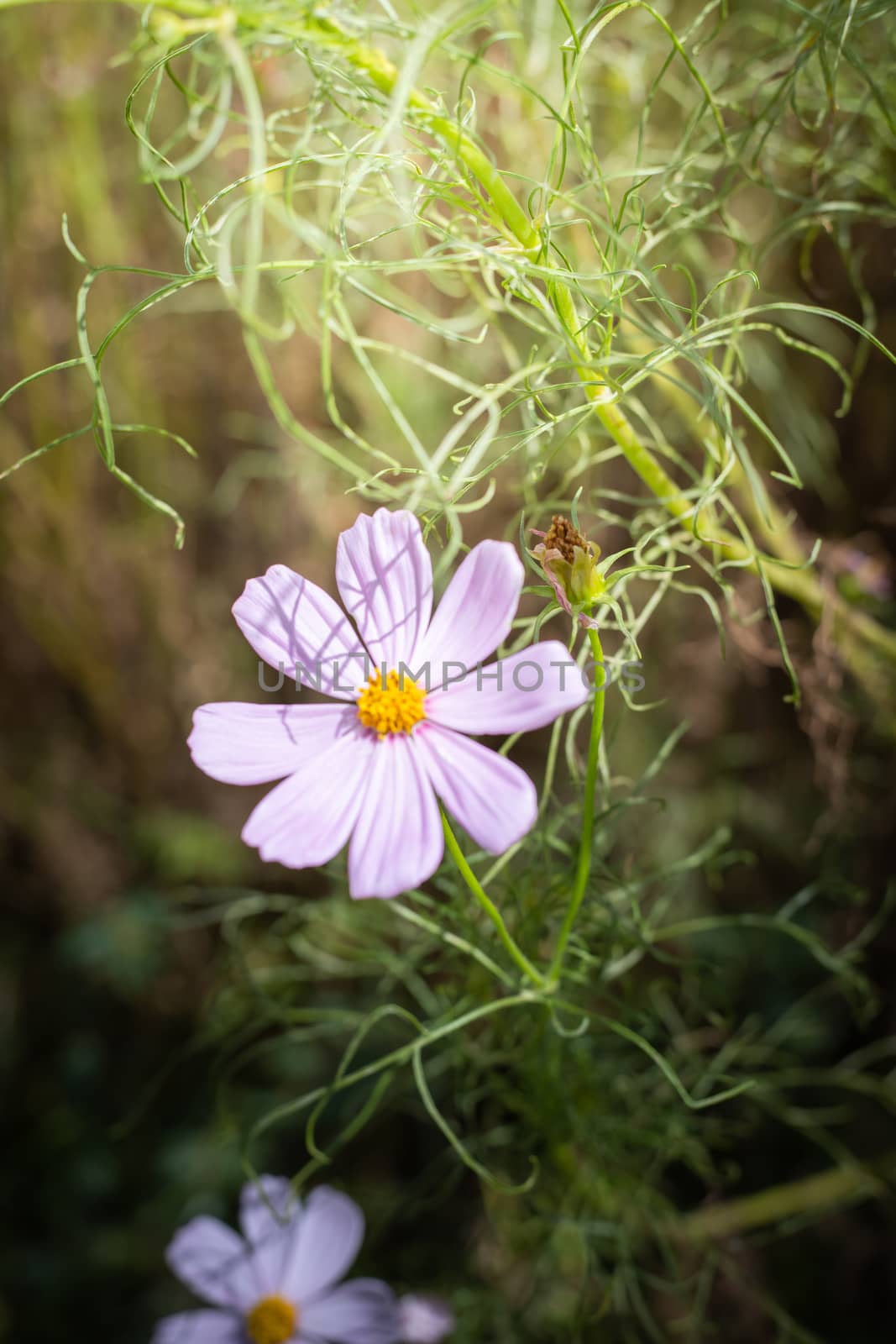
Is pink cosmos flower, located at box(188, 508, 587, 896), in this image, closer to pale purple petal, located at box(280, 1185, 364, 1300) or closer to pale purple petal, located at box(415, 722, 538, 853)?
pale purple petal, located at box(415, 722, 538, 853)

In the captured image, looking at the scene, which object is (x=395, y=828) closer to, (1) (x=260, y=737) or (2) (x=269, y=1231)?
(1) (x=260, y=737)

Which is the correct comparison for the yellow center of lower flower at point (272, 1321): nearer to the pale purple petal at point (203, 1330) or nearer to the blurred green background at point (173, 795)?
the pale purple petal at point (203, 1330)

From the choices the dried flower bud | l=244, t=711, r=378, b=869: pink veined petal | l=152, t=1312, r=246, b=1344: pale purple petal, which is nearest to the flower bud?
the dried flower bud

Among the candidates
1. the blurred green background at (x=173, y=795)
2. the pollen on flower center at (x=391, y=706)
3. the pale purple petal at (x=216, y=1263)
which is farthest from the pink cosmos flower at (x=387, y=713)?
the pale purple petal at (x=216, y=1263)

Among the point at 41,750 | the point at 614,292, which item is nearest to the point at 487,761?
the point at 614,292

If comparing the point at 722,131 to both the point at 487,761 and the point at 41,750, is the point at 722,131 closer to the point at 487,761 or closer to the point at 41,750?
the point at 487,761
